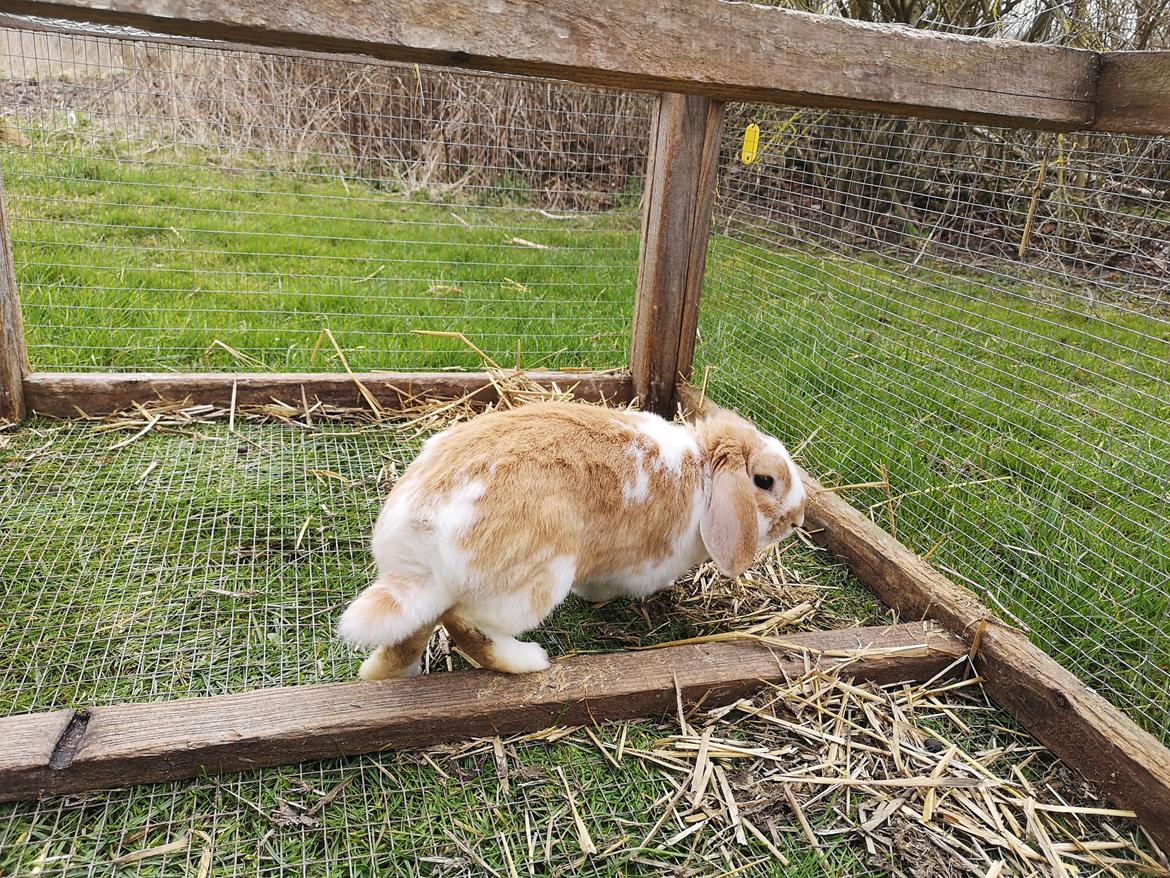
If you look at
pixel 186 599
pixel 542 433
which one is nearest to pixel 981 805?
pixel 542 433

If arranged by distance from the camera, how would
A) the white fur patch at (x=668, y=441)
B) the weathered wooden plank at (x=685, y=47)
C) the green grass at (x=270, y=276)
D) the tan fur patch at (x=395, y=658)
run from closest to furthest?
the weathered wooden plank at (x=685, y=47), the tan fur patch at (x=395, y=658), the white fur patch at (x=668, y=441), the green grass at (x=270, y=276)

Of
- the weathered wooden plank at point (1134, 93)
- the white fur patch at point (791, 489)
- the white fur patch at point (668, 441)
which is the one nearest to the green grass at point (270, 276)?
the white fur patch at point (668, 441)

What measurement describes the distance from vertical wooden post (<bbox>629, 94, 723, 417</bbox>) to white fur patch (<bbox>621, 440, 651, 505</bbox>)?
1412mm

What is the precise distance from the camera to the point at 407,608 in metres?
1.79

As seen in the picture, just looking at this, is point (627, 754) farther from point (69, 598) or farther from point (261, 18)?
point (261, 18)

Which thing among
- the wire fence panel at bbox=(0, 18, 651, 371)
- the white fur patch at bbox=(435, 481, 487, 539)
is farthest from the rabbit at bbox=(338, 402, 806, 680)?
the wire fence panel at bbox=(0, 18, 651, 371)

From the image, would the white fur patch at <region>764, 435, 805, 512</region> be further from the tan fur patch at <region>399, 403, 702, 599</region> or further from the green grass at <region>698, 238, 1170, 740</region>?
the green grass at <region>698, 238, 1170, 740</region>

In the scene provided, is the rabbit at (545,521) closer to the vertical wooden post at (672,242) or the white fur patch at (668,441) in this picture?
the white fur patch at (668,441)

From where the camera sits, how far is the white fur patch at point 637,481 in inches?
85.3

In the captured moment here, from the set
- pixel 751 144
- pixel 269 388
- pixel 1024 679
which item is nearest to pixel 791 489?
pixel 1024 679

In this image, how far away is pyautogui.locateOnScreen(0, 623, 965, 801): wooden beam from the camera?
1.65 metres

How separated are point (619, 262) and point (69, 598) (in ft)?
11.7

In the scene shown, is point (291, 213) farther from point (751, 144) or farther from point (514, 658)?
point (514, 658)

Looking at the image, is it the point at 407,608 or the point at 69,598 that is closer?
the point at 407,608
